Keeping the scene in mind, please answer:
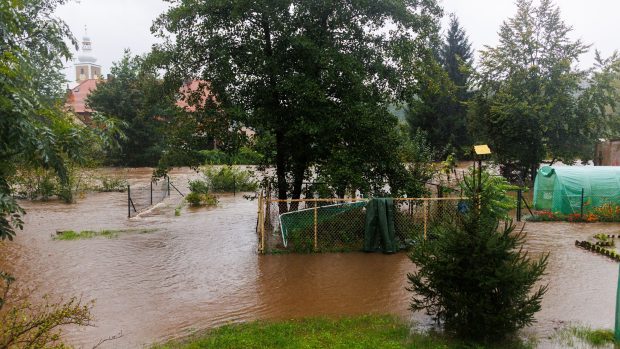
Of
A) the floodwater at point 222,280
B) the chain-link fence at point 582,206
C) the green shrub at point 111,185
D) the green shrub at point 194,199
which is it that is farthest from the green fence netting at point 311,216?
the green shrub at point 111,185

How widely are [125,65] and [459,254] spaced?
42070 millimetres

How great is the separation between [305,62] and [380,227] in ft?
15.7

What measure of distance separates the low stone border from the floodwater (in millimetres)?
267

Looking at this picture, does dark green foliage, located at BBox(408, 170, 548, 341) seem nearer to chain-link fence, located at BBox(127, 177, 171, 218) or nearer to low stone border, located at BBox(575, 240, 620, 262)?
low stone border, located at BBox(575, 240, 620, 262)

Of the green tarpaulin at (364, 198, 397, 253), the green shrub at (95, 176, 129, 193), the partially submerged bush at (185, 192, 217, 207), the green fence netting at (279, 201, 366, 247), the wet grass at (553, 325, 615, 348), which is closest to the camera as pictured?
the wet grass at (553, 325, 615, 348)

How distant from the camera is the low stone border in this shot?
11940 millimetres

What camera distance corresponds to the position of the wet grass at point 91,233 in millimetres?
14609

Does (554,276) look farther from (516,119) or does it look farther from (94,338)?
(516,119)

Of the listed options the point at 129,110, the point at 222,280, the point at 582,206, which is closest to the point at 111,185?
the point at 129,110

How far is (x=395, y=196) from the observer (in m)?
13.9

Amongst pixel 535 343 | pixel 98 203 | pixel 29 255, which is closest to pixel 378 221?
pixel 535 343

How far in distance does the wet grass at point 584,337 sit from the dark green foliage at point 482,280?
0.63 meters

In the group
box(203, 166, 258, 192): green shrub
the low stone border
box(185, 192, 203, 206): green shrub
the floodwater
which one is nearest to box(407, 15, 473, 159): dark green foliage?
box(203, 166, 258, 192): green shrub

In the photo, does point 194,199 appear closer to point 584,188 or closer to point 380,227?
point 380,227
